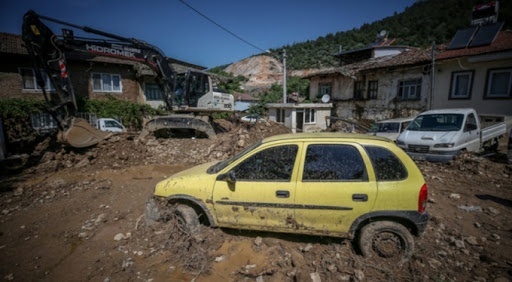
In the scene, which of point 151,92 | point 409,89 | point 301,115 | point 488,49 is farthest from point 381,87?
point 151,92

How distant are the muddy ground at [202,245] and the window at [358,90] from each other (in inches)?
529

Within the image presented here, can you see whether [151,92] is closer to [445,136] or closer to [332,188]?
[445,136]

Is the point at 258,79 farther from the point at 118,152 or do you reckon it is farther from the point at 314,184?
the point at 314,184

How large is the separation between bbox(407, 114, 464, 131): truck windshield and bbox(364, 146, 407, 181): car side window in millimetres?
6470

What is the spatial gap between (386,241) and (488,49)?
15.6 m

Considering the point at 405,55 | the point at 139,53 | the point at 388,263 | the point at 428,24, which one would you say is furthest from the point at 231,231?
the point at 428,24

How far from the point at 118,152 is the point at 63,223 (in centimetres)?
461

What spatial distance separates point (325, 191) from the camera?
3199 millimetres

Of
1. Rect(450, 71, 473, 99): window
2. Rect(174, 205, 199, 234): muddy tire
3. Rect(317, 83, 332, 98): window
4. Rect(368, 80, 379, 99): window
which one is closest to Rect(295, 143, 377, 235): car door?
Rect(174, 205, 199, 234): muddy tire

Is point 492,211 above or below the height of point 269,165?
below

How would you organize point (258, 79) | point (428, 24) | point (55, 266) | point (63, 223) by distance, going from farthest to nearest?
point (258, 79)
point (428, 24)
point (63, 223)
point (55, 266)

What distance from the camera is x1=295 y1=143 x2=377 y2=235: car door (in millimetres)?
3146

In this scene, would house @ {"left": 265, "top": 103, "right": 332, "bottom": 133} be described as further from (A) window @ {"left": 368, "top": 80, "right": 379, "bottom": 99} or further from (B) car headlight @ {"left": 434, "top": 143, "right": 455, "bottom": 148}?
(B) car headlight @ {"left": 434, "top": 143, "right": 455, "bottom": 148}

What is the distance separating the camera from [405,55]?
686 inches
